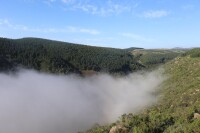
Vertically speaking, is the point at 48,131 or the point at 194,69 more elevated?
the point at 194,69

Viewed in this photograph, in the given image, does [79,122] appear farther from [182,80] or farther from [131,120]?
[131,120]

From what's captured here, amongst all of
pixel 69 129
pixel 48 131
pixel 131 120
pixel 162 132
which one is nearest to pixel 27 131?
pixel 48 131

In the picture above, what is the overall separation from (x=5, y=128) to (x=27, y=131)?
22.3 metres

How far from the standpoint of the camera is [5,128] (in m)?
196

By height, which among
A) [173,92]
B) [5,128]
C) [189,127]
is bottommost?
[5,128]

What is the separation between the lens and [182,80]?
176250 millimetres

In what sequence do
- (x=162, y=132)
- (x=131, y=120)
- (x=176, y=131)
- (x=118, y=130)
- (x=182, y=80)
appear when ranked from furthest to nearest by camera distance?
(x=182, y=80) < (x=131, y=120) < (x=118, y=130) < (x=162, y=132) < (x=176, y=131)

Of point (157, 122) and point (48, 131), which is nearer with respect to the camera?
point (157, 122)

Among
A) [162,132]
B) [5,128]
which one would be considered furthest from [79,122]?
[162,132]

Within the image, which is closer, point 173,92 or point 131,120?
point 131,120

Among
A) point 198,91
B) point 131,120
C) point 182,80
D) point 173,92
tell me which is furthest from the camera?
point 182,80

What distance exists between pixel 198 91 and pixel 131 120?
59.4 meters

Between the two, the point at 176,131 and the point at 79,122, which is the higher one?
the point at 176,131

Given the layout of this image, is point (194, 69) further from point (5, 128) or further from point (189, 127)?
point (189, 127)
